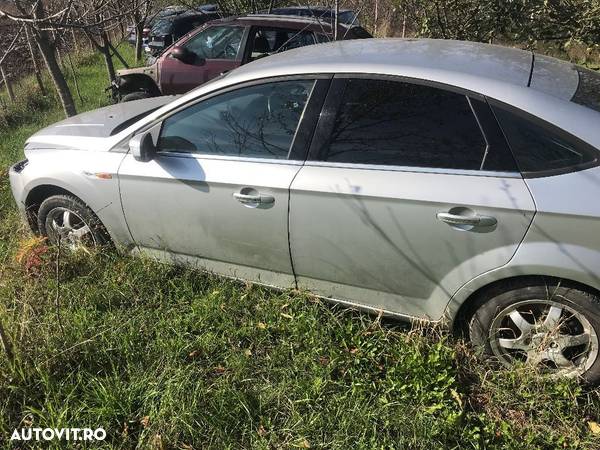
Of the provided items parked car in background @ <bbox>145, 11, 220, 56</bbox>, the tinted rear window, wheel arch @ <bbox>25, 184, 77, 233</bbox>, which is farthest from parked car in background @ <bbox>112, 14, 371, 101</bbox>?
the tinted rear window

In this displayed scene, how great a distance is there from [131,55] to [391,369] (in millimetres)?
14483

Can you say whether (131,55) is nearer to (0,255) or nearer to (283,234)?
(0,255)

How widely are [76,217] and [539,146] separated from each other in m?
3.01

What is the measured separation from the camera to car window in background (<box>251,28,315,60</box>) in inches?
268

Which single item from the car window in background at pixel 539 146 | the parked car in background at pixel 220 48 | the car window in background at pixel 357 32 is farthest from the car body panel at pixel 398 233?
the car window in background at pixel 357 32

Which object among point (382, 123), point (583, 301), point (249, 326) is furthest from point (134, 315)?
point (583, 301)

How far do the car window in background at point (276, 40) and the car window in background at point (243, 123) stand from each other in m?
4.08

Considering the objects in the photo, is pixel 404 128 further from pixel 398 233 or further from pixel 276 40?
pixel 276 40

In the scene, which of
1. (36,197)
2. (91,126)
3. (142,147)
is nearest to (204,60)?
(91,126)

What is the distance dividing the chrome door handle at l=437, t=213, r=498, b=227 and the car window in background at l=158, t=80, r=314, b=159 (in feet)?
2.98

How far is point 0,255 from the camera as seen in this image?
3895 mm

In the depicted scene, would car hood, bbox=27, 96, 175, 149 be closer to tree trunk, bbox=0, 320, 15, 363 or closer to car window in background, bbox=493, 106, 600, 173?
tree trunk, bbox=0, 320, 15, 363

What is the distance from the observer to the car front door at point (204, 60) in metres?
7.01

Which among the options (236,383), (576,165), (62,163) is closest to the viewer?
(576,165)
